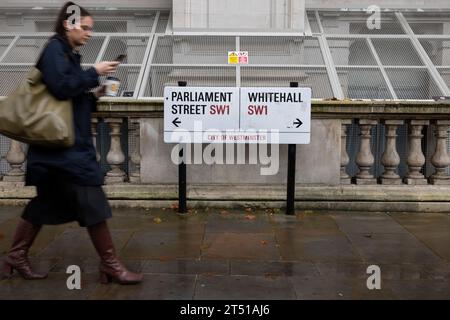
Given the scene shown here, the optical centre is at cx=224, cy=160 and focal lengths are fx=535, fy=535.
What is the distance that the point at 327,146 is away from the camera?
6.83 metres

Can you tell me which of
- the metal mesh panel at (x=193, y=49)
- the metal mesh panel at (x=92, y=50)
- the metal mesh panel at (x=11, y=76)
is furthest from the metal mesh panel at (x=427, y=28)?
the metal mesh panel at (x=11, y=76)

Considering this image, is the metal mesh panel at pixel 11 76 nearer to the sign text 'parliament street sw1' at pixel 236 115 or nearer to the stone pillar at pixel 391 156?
the sign text 'parliament street sw1' at pixel 236 115

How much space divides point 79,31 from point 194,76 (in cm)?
476

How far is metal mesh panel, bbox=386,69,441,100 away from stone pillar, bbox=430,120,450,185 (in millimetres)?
1261

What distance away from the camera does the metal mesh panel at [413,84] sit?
26.5 ft

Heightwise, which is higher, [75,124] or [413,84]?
[413,84]

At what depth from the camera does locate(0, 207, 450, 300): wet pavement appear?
4.01 m

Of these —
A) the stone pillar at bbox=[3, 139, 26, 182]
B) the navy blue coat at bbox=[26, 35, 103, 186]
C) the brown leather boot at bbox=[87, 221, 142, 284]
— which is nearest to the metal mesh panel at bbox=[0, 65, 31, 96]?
the stone pillar at bbox=[3, 139, 26, 182]

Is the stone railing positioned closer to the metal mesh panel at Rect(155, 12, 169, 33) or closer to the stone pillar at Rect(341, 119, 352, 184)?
the stone pillar at Rect(341, 119, 352, 184)

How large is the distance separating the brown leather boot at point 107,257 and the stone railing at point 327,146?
2.86 metres

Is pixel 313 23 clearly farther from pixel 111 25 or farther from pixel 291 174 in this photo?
pixel 291 174

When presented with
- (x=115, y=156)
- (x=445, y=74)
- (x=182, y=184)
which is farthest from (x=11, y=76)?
(x=445, y=74)
